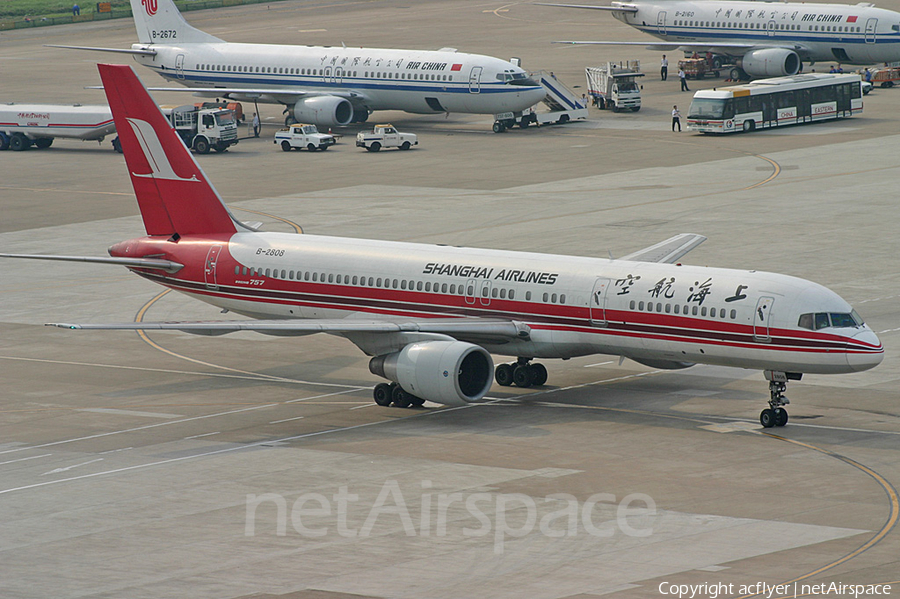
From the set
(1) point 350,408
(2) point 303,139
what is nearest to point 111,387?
(1) point 350,408

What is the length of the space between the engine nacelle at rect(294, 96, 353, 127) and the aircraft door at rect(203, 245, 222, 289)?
2067 inches

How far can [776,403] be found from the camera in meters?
37.8

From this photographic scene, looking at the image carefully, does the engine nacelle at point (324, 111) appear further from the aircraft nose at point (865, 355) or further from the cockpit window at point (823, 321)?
the aircraft nose at point (865, 355)

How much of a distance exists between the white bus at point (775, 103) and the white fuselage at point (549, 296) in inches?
2146

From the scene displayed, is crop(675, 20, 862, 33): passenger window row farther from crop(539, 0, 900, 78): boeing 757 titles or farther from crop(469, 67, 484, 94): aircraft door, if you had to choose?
crop(469, 67, 484, 94): aircraft door

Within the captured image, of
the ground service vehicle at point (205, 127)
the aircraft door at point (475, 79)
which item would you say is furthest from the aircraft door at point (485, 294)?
the aircraft door at point (475, 79)

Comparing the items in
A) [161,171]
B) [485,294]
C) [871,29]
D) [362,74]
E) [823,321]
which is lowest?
[823,321]

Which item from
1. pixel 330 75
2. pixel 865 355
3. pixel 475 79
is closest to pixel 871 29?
pixel 475 79

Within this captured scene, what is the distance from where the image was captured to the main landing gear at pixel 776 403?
37.6 metres

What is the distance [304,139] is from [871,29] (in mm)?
49047

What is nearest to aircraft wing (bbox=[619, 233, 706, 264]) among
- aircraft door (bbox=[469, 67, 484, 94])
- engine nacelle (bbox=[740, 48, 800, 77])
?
aircraft door (bbox=[469, 67, 484, 94])

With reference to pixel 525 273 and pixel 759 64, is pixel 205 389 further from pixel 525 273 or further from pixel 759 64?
pixel 759 64

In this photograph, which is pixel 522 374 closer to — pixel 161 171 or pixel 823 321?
pixel 823 321

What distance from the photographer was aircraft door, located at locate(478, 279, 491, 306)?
4244cm
